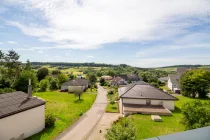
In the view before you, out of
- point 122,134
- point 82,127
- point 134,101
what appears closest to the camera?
point 122,134

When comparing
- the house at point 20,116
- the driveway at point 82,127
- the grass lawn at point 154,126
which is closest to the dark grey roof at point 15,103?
the house at point 20,116

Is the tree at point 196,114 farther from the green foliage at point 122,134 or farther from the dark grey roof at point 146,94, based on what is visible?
the dark grey roof at point 146,94

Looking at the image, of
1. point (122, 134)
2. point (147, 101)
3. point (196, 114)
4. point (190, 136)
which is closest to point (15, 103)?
point (122, 134)

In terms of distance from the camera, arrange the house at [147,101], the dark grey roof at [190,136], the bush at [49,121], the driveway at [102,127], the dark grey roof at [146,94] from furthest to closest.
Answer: the dark grey roof at [146,94]
the house at [147,101]
the bush at [49,121]
the driveway at [102,127]
the dark grey roof at [190,136]

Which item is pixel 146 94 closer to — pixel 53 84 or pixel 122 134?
pixel 122 134

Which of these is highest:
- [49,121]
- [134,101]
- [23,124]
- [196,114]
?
[196,114]

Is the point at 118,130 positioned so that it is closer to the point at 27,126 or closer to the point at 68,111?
the point at 27,126

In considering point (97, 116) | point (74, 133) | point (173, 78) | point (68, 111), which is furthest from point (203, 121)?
point (173, 78)
